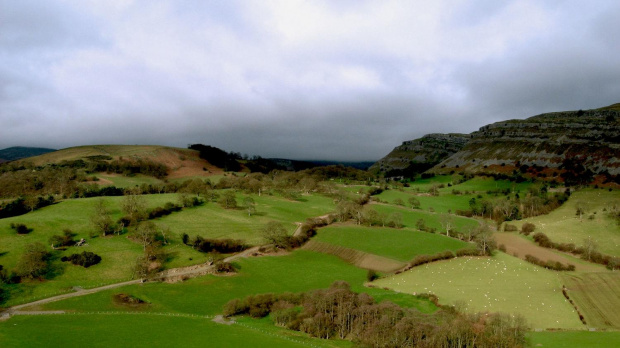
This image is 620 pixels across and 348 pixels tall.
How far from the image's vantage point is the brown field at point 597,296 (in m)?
60.5

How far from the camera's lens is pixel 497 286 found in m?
74.4

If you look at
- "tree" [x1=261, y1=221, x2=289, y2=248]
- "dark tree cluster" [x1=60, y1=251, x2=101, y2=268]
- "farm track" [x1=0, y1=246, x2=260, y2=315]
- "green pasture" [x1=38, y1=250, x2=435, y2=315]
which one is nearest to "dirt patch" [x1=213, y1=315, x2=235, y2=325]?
"green pasture" [x1=38, y1=250, x2=435, y2=315]

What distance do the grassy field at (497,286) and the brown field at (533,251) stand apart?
13.6 meters

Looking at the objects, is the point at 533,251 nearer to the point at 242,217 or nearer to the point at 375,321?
the point at 375,321

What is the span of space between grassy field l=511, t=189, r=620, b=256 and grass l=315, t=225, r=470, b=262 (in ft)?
119

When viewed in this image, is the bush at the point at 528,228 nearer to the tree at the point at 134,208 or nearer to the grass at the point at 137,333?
the grass at the point at 137,333

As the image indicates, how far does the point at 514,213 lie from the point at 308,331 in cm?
12549

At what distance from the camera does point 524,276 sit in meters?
79.4

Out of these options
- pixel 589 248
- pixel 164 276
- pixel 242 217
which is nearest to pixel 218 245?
pixel 164 276

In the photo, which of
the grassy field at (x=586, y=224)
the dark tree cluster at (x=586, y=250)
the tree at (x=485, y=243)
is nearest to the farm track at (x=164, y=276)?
the tree at (x=485, y=243)

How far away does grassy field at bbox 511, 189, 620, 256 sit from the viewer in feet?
338

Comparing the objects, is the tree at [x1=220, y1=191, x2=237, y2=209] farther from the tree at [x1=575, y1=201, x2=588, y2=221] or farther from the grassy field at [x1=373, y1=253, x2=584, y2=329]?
the tree at [x1=575, y1=201, x2=588, y2=221]

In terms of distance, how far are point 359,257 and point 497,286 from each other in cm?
3654

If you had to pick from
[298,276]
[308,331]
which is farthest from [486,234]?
[308,331]
